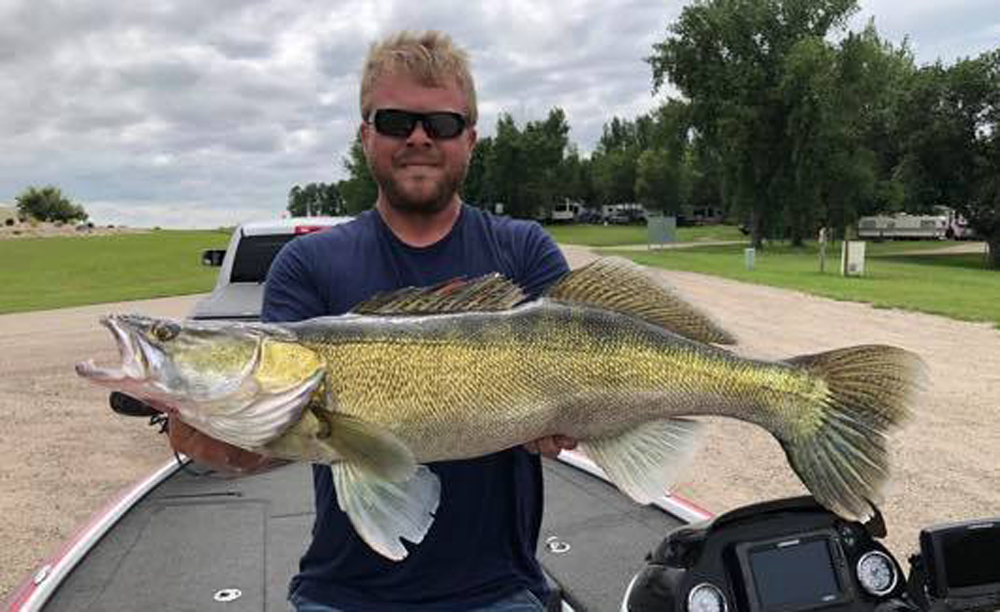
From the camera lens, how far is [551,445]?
A: 2.13 metres

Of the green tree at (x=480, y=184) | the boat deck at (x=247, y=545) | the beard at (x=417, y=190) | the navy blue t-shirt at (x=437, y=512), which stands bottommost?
the boat deck at (x=247, y=545)

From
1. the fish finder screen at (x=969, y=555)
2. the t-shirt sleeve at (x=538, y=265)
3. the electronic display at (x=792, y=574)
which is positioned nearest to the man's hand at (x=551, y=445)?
the t-shirt sleeve at (x=538, y=265)

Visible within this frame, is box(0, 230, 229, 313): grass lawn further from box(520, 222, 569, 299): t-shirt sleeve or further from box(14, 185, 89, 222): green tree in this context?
box(14, 185, 89, 222): green tree

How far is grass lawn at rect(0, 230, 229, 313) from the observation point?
27.8 meters

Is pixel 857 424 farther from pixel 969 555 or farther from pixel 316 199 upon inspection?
pixel 316 199

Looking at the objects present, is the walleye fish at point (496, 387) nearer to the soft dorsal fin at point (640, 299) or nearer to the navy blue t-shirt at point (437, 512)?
the soft dorsal fin at point (640, 299)

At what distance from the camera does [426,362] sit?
6.37ft

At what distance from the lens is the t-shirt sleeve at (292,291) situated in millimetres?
2270

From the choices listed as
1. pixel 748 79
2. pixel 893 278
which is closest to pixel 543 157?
pixel 748 79

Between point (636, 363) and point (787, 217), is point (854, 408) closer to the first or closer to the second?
point (636, 363)

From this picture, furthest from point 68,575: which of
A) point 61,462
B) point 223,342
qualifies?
point 61,462

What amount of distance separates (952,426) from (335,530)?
26.0 ft

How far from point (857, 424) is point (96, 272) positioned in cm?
4176

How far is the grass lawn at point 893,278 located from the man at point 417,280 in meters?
15.8
